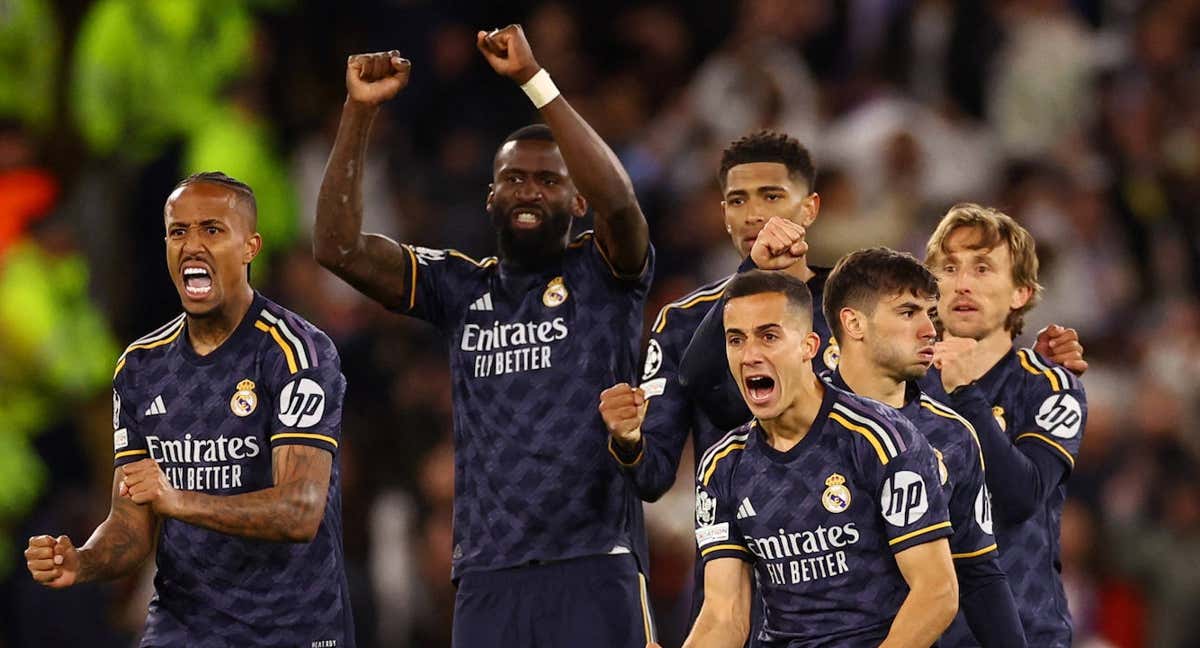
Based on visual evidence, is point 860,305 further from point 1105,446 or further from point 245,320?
point 1105,446

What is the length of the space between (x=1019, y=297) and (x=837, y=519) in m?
1.44

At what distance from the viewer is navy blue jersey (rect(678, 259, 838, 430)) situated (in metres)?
7.20

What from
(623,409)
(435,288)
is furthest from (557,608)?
(435,288)

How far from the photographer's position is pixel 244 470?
686 centimetres

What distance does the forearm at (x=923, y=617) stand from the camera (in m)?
6.14

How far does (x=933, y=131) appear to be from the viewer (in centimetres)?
1372

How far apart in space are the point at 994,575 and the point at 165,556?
2549 mm

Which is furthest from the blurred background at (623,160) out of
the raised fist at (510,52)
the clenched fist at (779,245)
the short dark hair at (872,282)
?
the short dark hair at (872,282)

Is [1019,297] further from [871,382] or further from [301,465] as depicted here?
[301,465]

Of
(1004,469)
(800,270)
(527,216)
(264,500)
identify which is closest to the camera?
(264,500)

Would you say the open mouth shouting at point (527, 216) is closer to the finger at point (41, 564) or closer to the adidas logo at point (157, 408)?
the adidas logo at point (157, 408)

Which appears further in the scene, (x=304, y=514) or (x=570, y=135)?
(x=570, y=135)

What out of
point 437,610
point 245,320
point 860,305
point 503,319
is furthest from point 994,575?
point 437,610

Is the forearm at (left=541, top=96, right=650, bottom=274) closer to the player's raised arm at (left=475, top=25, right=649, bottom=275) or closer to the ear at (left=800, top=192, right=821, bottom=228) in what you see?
the player's raised arm at (left=475, top=25, right=649, bottom=275)
